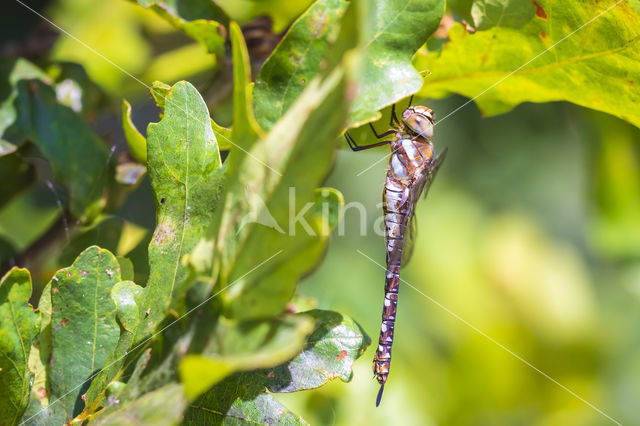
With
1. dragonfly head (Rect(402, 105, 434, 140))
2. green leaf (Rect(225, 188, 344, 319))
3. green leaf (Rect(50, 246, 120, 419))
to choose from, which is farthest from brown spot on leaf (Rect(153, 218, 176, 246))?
dragonfly head (Rect(402, 105, 434, 140))

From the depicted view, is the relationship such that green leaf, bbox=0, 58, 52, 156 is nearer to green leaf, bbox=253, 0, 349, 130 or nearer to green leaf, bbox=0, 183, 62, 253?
green leaf, bbox=0, 183, 62, 253

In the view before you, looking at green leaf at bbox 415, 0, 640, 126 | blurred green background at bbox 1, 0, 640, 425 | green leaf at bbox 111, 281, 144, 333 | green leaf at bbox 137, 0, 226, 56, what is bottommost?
blurred green background at bbox 1, 0, 640, 425

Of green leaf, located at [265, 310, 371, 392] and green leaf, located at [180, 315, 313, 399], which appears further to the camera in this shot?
green leaf, located at [265, 310, 371, 392]

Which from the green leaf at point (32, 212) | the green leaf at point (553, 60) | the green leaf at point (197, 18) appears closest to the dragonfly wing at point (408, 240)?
the green leaf at point (553, 60)

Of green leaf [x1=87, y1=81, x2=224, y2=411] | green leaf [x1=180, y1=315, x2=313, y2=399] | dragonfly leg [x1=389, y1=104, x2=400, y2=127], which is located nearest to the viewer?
green leaf [x1=180, y1=315, x2=313, y2=399]

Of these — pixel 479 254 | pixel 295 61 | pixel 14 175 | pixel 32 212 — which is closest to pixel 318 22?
pixel 295 61

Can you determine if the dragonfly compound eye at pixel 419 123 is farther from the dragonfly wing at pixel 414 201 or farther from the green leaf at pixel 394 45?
the green leaf at pixel 394 45

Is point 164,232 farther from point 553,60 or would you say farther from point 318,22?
point 553,60
